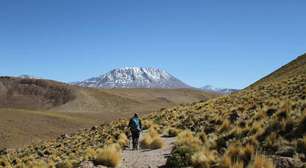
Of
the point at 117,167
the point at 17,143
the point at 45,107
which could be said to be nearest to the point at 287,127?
the point at 117,167

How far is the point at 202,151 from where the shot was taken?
1383cm

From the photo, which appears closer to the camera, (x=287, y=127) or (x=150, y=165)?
(x=287, y=127)

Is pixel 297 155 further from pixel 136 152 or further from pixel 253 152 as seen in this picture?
pixel 136 152

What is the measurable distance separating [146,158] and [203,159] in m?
4.56

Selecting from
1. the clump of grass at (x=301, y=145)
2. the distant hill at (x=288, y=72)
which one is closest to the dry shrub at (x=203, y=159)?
the clump of grass at (x=301, y=145)

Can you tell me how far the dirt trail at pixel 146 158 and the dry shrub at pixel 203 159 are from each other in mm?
2083

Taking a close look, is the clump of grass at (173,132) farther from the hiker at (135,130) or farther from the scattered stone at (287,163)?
the scattered stone at (287,163)

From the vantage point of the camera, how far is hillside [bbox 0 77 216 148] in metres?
79.5

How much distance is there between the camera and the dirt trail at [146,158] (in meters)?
15.5

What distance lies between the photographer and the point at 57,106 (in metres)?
144

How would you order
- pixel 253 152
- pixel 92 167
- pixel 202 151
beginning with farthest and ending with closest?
pixel 92 167
pixel 202 151
pixel 253 152

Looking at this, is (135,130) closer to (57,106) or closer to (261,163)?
(261,163)

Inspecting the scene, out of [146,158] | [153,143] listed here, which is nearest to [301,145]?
[146,158]

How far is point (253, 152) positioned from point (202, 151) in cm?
212
